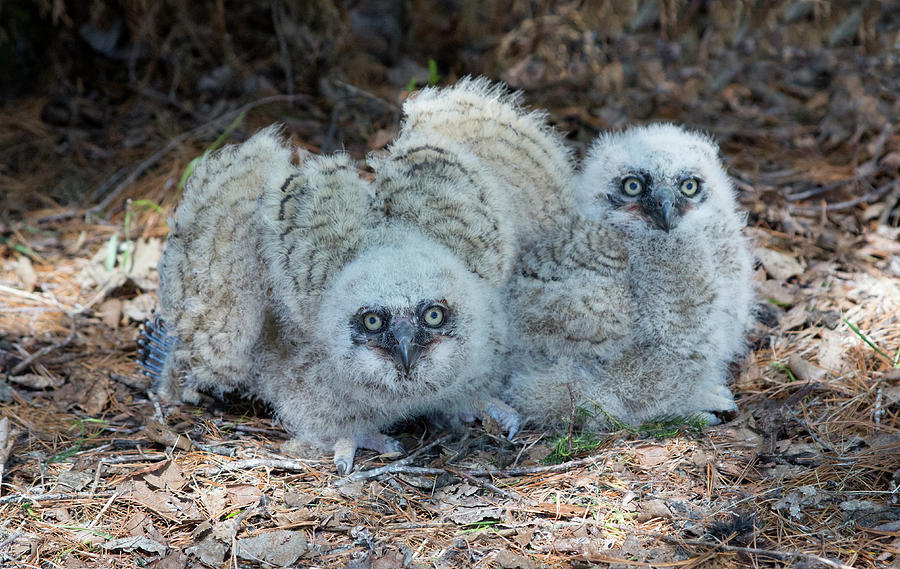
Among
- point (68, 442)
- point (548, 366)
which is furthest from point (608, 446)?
point (68, 442)

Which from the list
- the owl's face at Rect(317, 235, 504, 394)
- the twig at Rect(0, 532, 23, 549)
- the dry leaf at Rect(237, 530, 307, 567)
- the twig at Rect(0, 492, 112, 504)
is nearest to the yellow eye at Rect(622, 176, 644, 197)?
the owl's face at Rect(317, 235, 504, 394)

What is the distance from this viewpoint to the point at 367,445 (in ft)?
13.0

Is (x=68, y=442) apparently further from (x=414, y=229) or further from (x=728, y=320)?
(x=728, y=320)

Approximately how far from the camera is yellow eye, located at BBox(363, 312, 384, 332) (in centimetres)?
345

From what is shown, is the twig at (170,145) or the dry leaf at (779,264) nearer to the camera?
the dry leaf at (779,264)

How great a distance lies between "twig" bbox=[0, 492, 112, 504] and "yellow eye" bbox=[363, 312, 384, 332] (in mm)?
1282

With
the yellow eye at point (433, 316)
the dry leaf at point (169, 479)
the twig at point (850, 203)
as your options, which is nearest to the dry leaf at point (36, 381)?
the dry leaf at point (169, 479)

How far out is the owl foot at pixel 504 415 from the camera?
4.00 metres

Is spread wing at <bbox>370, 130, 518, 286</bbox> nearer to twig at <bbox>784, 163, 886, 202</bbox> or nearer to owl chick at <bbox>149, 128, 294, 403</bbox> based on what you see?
owl chick at <bbox>149, 128, 294, 403</bbox>

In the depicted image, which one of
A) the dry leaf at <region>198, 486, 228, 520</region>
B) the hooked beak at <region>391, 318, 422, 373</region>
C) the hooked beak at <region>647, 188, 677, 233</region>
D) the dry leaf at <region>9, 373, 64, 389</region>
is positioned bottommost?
the dry leaf at <region>198, 486, 228, 520</region>

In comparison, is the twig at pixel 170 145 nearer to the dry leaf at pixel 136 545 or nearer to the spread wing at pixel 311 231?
the spread wing at pixel 311 231

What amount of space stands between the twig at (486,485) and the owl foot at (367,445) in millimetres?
367

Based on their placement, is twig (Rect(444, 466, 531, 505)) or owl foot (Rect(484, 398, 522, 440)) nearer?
twig (Rect(444, 466, 531, 505))

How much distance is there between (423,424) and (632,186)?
161 centimetres
